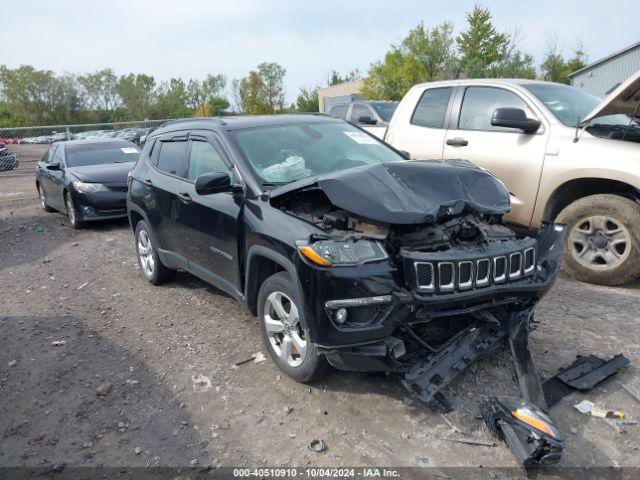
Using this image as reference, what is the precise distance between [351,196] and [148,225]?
3.00 m

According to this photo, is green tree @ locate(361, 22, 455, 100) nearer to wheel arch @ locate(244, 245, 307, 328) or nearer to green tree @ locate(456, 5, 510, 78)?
green tree @ locate(456, 5, 510, 78)

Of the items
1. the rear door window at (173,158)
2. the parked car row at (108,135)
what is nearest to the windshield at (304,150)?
the rear door window at (173,158)

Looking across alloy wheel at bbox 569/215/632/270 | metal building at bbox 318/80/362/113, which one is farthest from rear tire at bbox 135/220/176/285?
metal building at bbox 318/80/362/113

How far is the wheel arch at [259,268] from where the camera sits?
10.7 feet

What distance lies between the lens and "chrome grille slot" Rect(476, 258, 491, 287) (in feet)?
9.84

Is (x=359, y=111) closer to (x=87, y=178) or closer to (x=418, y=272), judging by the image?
(x=87, y=178)

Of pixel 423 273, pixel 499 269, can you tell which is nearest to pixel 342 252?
pixel 423 273

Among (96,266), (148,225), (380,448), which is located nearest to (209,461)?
(380,448)

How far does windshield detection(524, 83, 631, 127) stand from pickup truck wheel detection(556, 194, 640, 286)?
2.91 feet

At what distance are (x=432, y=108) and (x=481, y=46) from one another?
73.0 ft

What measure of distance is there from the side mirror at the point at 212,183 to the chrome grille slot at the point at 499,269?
1927 millimetres

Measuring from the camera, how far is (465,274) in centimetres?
296

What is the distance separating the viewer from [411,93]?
6.76 meters

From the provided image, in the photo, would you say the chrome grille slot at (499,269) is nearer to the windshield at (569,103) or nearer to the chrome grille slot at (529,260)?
the chrome grille slot at (529,260)
